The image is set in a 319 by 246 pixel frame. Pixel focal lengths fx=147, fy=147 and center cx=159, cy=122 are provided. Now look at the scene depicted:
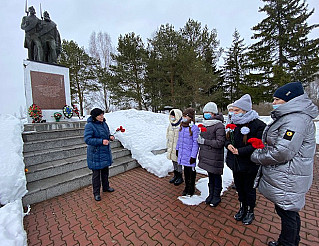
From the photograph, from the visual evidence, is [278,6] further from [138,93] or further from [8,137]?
[8,137]

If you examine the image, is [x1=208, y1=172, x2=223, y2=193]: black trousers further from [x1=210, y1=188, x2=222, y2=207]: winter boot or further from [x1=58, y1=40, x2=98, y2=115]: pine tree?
[x1=58, y1=40, x2=98, y2=115]: pine tree

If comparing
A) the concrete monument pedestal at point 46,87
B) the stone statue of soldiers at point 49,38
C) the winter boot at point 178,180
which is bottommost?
the winter boot at point 178,180

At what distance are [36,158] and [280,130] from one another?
5.02 m

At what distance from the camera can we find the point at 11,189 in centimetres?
262

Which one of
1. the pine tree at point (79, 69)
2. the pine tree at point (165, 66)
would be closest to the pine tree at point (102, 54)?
the pine tree at point (79, 69)

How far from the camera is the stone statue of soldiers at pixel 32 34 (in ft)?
21.2

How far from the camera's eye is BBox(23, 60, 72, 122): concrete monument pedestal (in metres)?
6.07

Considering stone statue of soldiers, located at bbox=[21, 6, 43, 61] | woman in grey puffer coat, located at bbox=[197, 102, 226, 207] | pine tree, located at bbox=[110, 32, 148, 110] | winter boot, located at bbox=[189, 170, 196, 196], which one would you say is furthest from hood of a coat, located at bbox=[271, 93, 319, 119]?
pine tree, located at bbox=[110, 32, 148, 110]

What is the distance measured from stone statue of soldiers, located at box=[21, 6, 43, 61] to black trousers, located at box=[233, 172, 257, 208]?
29.5ft

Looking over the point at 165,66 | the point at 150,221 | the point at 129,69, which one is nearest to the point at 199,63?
the point at 165,66

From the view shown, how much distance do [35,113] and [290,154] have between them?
25.4 ft

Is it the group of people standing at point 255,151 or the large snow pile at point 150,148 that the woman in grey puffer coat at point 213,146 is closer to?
the group of people standing at point 255,151

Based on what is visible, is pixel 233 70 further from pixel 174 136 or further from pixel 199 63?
pixel 174 136

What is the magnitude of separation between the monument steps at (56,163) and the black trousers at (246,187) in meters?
3.36
